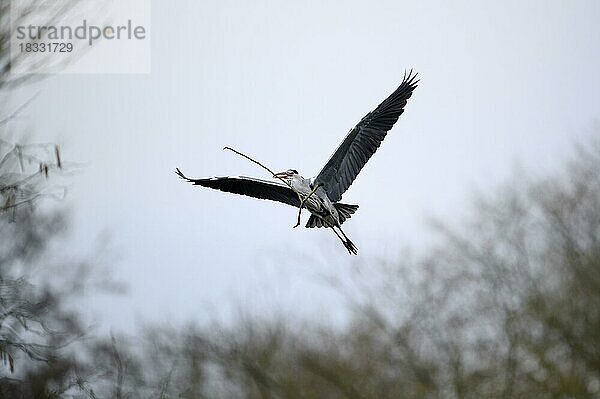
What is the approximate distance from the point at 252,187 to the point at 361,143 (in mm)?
915

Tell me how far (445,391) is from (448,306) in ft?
9.91

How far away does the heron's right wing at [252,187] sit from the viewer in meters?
5.94

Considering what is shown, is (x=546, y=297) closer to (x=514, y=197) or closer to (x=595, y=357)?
(x=595, y=357)

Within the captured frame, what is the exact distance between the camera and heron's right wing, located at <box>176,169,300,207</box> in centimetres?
594

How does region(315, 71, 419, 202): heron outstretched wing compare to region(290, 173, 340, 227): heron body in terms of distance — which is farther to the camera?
region(315, 71, 419, 202): heron outstretched wing

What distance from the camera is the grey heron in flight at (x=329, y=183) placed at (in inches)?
232

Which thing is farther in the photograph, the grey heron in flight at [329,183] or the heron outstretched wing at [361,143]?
the heron outstretched wing at [361,143]

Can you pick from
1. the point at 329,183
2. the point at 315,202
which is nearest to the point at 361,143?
the point at 329,183

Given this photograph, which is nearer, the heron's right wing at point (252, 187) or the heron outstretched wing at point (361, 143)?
the heron's right wing at point (252, 187)

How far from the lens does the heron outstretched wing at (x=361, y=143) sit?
20.8 ft

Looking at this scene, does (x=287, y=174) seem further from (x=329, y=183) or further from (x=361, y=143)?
(x=361, y=143)

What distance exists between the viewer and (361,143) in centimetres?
692

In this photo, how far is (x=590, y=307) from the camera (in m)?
24.1

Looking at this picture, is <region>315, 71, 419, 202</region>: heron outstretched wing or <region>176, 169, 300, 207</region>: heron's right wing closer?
<region>176, 169, 300, 207</region>: heron's right wing
